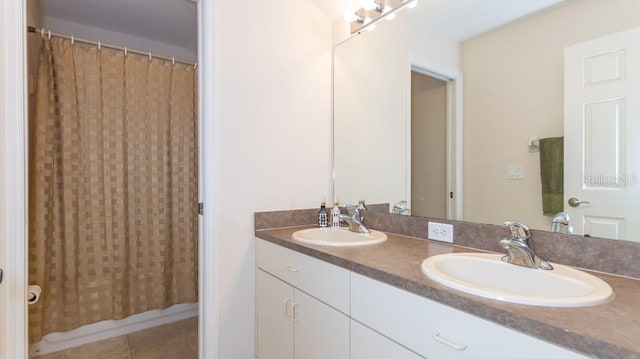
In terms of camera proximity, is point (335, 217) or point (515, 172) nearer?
point (515, 172)

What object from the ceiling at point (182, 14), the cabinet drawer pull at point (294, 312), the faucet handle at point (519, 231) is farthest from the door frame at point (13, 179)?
the faucet handle at point (519, 231)

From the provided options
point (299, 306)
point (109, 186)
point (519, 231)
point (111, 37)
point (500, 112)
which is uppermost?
point (111, 37)

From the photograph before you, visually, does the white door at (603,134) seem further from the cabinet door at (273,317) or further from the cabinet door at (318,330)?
the cabinet door at (273,317)

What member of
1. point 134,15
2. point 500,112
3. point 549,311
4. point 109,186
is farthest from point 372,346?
point 134,15

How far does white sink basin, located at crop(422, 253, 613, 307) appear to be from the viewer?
734mm

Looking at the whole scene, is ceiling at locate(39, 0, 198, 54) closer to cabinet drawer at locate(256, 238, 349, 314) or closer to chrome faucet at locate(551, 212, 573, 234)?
cabinet drawer at locate(256, 238, 349, 314)

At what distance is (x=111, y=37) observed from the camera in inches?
109

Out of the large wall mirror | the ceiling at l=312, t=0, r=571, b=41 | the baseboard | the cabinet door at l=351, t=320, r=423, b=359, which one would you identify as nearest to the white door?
the large wall mirror

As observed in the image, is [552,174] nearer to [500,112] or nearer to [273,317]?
[500,112]

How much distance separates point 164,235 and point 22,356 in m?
1.24

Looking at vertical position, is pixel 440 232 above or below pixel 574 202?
below

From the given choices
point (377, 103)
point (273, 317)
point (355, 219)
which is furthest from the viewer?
point (377, 103)

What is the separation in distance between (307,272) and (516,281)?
77 centimetres

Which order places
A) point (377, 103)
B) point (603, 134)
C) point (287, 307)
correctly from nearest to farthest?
point (603, 134)
point (287, 307)
point (377, 103)
